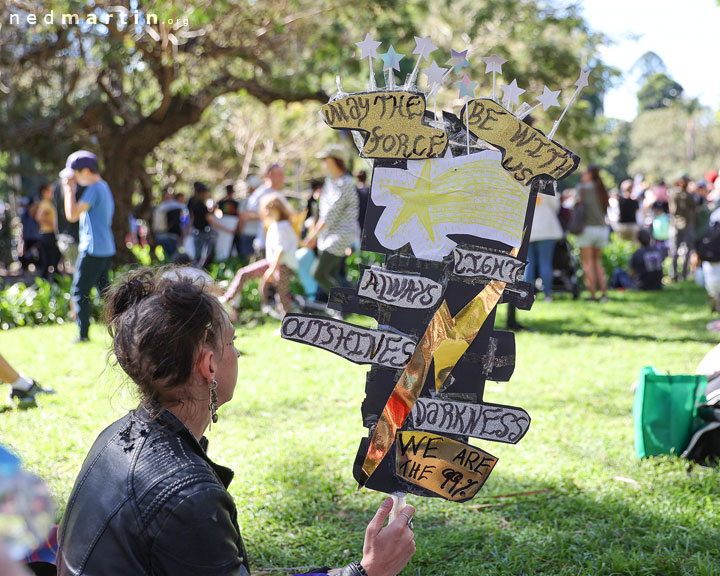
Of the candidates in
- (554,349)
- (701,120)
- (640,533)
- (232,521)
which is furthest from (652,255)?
(701,120)

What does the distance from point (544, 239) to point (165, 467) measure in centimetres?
808

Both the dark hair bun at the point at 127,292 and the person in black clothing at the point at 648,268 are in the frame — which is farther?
the person in black clothing at the point at 648,268

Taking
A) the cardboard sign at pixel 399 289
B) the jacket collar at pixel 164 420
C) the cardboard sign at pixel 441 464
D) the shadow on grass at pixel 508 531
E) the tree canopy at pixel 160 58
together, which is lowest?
the shadow on grass at pixel 508 531

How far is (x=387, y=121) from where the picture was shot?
2.05 m

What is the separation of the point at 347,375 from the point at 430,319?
3830 mm

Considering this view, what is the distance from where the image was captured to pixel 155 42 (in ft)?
30.5

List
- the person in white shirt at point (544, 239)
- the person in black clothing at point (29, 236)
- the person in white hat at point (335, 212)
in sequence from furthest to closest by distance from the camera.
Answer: the person in black clothing at point (29, 236) → the person in white shirt at point (544, 239) → the person in white hat at point (335, 212)

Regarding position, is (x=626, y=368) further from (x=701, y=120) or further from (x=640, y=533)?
(x=701, y=120)

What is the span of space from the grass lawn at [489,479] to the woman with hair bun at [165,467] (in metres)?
0.28

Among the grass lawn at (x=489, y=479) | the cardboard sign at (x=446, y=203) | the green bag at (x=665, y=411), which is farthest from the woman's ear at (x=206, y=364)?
the green bag at (x=665, y=411)

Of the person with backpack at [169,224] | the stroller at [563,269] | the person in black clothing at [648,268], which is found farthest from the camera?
the person with backpack at [169,224]

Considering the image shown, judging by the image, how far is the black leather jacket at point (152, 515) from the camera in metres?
1.42

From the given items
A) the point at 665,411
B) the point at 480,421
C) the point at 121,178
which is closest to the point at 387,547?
the point at 480,421

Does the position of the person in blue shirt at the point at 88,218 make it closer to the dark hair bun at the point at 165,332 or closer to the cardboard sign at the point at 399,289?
the cardboard sign at the point at 399,289
